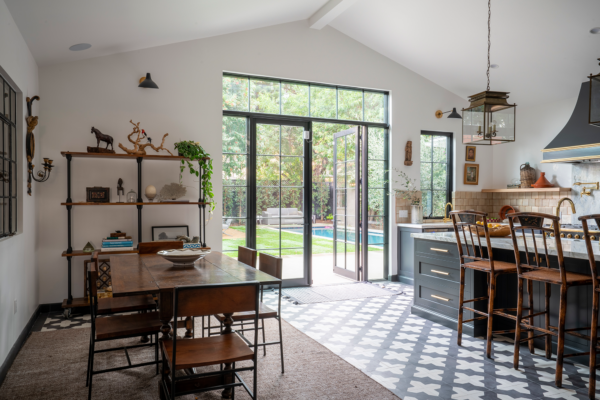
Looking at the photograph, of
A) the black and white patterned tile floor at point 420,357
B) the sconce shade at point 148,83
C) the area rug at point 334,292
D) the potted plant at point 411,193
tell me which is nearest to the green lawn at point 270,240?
the area rug at point 334,292

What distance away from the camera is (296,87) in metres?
5.86

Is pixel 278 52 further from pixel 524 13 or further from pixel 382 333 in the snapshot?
pixel 382 333

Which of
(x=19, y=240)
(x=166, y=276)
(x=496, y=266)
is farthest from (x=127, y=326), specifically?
(x=496, y=266)

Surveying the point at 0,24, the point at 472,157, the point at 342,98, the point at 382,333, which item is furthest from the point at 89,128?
the point at 472,157

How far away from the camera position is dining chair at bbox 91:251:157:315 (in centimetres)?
299

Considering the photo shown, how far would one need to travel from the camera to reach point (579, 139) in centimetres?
535

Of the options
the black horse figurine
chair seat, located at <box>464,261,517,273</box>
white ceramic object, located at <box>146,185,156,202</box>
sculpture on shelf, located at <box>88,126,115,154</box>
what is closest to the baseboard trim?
white ceramic object, located at <box>146,185,156,202</box>

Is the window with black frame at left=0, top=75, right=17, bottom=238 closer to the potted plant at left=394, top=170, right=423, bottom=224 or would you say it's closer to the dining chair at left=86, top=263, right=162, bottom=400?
the dining chair at left=86, top=263, right=162, bottom=400

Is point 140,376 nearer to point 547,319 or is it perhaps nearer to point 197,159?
point 197,159

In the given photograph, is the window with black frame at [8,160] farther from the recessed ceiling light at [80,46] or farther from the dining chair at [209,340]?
the dining chair at [209,340]

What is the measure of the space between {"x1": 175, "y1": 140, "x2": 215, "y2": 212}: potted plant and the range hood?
4.44m

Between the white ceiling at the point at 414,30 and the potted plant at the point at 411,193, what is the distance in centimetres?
161

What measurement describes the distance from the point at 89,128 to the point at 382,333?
379 centimetres

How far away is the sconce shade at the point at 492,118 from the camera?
11.1 feet
